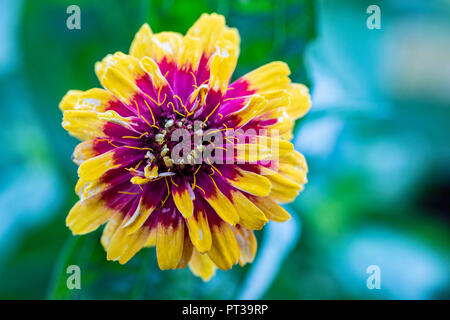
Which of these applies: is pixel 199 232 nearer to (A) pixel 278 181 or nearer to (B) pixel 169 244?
(B) pixel 169 244

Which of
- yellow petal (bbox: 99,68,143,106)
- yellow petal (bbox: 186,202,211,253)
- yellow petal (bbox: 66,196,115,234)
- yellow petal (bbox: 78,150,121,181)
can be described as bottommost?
yellow petal (bbox: 186,202,211,253)

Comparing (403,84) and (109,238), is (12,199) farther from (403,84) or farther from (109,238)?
(403,84)

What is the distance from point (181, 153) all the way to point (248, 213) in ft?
0.48

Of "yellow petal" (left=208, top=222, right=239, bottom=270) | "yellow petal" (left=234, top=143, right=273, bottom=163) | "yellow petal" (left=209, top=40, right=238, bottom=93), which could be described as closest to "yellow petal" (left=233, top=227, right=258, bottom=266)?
"yellow petal" (left=208, top=222, right=239, bottom=270)

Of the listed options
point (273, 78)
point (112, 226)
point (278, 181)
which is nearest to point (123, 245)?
point (112, 226)

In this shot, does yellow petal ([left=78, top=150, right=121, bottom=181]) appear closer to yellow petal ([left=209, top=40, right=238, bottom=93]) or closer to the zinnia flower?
the zinnia flower

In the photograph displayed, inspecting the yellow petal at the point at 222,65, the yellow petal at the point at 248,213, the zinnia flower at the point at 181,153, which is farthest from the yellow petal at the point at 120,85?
the yellow petal at the point at 248,213

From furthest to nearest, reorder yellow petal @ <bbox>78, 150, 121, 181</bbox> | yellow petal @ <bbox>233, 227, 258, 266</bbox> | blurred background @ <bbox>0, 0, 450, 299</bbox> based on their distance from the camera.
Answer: blurred background @ <bbox>0, 0, 450, 299</bbox> < yellow petal @ <bbox>233, 227, 258, 266</bbox> < yellow petal @ <bbox>78, 150, 121, 181</bbox>

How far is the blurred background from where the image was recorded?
2.77 ft

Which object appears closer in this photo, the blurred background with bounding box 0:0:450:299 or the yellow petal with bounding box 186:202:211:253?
the yellow petal with bounding box 186:202:211:253

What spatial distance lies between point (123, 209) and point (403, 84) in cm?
104

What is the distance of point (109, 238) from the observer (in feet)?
2.23
